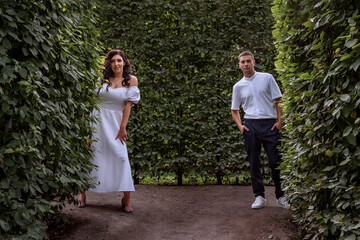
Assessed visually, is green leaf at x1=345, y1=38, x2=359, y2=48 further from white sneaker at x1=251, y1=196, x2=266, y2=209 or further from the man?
white sneaker at x1=251, y1=196, x2=266, y2=209

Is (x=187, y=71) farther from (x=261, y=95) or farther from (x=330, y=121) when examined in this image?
(x=330, y=121)

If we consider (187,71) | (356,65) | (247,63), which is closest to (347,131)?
→ (356,65)

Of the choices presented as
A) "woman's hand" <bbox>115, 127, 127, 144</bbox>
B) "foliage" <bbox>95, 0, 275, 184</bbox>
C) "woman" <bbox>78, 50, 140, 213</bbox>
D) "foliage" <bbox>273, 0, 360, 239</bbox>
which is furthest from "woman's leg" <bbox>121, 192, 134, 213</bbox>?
"foliage" <bbox>273, 0, 360, 239</bbox>

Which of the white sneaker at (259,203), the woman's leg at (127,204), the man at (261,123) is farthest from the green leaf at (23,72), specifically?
the white sneaker at (259,203)

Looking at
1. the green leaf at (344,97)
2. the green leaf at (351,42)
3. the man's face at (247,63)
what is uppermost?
the man's face at (247,63)

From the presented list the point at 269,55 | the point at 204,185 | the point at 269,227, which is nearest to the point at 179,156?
the point at 204,185

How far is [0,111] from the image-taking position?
2.89m

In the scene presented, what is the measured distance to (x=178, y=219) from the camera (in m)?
5.41

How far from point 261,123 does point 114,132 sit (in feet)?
7.16

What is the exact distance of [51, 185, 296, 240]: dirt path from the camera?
4.49 metres

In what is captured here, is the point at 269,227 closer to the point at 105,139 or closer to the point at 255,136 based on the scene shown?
the point at 255,136

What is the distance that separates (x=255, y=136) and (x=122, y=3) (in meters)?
4.30

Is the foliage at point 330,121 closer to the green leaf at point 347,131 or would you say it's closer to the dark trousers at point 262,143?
the green leaf at point 347,131

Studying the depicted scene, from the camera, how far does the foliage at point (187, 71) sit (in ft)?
24.9
